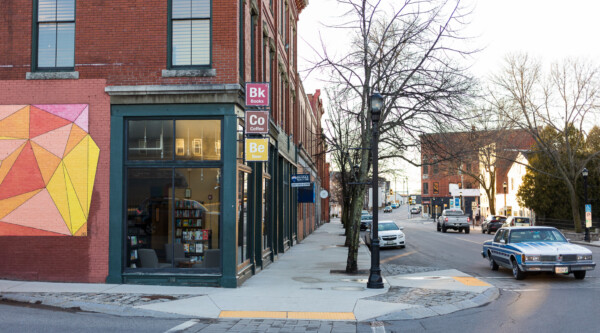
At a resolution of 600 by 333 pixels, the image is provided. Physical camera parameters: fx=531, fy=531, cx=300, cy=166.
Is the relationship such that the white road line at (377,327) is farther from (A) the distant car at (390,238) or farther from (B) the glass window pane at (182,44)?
(A) the distant car at (390,238)

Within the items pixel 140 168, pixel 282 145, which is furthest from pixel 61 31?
pixel 282 145

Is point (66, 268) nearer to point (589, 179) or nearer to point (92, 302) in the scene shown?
point (92, 302)

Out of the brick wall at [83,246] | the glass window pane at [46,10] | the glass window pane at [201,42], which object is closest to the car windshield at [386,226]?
the glass window pane at [201,42]

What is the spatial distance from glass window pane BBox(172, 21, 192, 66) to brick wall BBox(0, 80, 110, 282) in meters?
1.93

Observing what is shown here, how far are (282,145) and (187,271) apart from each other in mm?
10420

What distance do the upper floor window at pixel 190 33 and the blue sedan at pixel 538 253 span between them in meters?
9.80

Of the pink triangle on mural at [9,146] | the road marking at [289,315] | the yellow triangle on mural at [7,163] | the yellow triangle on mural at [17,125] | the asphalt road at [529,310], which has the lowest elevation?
the asphalt road at [529,310]

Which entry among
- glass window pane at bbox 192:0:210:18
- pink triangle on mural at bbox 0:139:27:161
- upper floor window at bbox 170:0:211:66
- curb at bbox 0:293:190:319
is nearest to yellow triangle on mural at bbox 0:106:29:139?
pink triangle on mural at bbox 0:139:27:161

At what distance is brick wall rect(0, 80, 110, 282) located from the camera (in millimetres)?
12828

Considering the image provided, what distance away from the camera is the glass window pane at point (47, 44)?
13.4m

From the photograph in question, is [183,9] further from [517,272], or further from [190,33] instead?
[517,272]

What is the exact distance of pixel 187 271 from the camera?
1269 centimetres

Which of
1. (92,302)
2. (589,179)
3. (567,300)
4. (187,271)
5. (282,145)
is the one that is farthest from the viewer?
(589,179)

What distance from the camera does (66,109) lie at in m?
13.1
